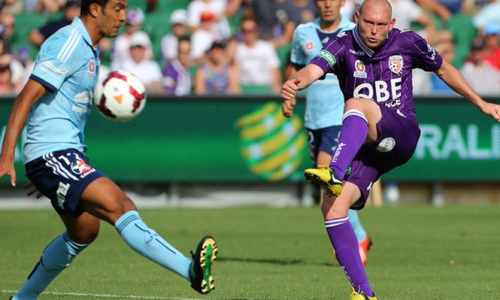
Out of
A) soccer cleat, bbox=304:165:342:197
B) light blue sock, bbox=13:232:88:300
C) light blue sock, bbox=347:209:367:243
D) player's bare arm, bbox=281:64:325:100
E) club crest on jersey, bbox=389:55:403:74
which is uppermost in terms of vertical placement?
club crest on jersey, bbox=389:55:403:74

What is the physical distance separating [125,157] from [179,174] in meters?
1.00

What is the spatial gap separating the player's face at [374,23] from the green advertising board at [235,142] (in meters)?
10.3

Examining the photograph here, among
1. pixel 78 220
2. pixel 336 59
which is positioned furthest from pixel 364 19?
pixel 78 220

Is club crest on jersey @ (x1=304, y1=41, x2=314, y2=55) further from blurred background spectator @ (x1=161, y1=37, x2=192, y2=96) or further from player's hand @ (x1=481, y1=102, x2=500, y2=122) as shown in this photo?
blurred background spectator @ (x1=161, y1=37, x2=192, y2=96)

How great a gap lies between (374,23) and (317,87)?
402cm

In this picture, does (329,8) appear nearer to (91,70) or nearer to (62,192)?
(91,70)

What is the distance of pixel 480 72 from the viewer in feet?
64.4

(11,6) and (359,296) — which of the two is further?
(11,6)

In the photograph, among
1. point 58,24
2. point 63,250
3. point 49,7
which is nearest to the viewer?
point 63,250

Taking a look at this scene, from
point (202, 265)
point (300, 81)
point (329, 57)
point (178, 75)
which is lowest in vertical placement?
point (178, 75)

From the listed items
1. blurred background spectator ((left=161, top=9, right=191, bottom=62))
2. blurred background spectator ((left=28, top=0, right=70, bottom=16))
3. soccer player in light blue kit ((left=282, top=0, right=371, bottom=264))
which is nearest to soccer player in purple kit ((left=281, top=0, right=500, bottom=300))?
soccer player in light blue kit ((left=282, top=0, right=371, bottom=264))

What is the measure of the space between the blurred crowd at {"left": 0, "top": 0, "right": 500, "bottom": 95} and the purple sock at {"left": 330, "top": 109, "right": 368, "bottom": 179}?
11.1 meters

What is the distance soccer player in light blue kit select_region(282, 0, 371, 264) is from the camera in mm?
10977

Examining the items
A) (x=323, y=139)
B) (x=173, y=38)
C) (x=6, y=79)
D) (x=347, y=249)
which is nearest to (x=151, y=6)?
(x=173, y=38)
